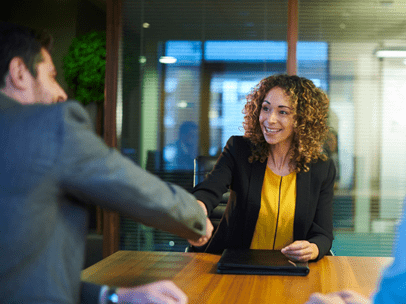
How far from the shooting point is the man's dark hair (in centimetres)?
78

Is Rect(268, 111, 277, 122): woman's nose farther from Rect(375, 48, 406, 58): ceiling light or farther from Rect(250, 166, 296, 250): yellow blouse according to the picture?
Rect(375, 48, 406, 58): ceiling light

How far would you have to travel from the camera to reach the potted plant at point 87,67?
3998mm

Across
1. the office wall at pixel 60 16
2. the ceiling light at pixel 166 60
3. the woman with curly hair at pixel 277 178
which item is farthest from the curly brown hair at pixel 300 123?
the office wall at pixel 60 16

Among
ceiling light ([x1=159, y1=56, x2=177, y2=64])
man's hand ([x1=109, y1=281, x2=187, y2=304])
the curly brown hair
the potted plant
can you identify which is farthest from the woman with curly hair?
the potted plant

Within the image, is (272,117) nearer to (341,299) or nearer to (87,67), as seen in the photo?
(341,299)

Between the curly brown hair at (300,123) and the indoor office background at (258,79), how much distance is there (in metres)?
1.57

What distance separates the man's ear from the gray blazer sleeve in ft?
0.59

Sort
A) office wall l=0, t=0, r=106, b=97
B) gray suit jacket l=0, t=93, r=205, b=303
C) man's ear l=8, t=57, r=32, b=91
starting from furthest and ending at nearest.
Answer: office wall l=0, t=0, r=106, b=97 < man's ear l=8, t=57, r=32, b=91 < gray suit jacket l=0, t=93, r=205, b=303

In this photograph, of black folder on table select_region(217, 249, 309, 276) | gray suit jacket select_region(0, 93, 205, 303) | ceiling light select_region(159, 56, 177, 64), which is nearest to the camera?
gray suit jacket select_region(0, 93, 205, 303)

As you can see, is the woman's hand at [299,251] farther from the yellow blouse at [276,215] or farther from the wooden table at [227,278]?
the yellow blouse at [276,215]

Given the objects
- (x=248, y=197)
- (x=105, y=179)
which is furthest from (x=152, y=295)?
(x=248, y=197)

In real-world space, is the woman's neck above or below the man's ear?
below

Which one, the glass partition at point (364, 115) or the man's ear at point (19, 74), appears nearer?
the man's ear at point (19, 74)

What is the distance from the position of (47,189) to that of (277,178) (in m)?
1.53
